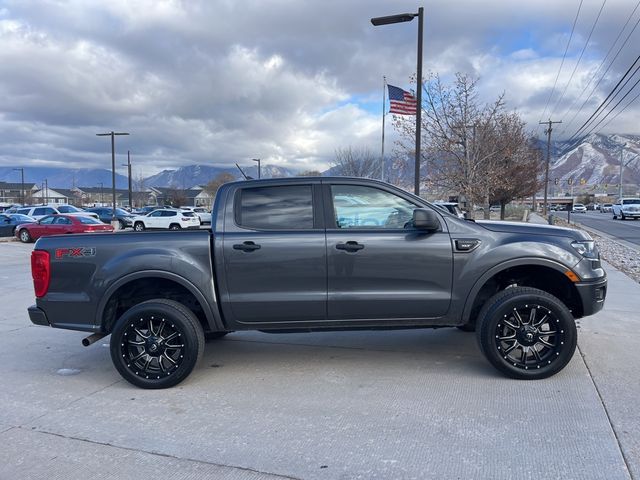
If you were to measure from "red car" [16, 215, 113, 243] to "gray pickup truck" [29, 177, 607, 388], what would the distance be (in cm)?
1815

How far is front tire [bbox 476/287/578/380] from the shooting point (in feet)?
14.9

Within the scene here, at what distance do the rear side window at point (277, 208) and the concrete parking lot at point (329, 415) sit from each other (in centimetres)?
145

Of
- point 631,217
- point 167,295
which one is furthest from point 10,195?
point 167,295

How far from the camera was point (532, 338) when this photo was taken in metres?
4.57

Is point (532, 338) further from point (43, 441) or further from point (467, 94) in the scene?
point (467, 94)

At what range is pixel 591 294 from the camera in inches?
185

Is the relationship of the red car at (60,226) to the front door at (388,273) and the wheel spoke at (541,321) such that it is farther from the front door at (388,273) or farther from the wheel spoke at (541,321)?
the wheel spoke at (541,321)

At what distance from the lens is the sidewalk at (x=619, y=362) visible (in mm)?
3571

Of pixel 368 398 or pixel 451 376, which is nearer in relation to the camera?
pixel 368 398

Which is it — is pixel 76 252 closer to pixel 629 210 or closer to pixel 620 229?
pixel 620 229

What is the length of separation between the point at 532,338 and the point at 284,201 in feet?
8.35

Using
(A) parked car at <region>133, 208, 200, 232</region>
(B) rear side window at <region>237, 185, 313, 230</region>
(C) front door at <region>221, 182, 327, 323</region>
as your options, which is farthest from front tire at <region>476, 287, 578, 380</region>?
(A) parked car at <region>133, 208, 200, 232</region>

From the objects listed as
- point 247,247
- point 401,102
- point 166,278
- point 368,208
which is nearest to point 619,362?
point 368,208

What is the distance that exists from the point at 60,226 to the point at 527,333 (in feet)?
72.8
